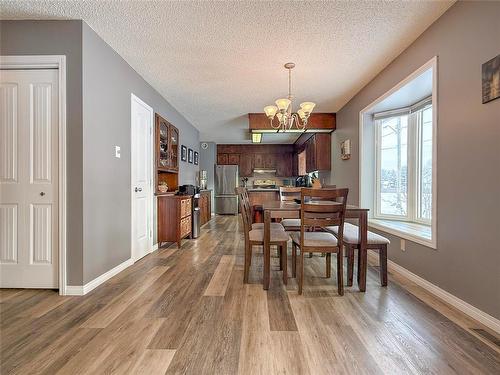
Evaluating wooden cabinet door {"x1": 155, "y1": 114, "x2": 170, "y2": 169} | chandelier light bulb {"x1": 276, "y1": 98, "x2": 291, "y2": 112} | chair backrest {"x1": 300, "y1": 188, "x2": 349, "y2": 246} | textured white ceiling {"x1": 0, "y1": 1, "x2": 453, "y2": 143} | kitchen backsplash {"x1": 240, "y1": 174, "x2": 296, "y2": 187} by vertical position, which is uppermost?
textured white ceiling {"x1": 0, "y1": 1, "x2": 453, "y2": 143}

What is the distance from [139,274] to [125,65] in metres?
2.46

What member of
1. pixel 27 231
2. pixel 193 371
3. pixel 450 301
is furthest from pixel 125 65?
pixel 450 301

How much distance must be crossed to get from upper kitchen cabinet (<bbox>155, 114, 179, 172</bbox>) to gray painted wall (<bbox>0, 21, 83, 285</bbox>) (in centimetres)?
164

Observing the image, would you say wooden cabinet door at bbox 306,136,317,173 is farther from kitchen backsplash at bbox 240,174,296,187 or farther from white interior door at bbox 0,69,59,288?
white interior door at bbox 0,69,59,288

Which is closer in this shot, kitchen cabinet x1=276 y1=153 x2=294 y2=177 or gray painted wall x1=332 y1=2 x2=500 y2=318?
gray painted wall x1=332 y1=2 x2=500 y2=318

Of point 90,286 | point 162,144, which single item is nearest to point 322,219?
point 90,286

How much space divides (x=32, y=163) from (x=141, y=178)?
4.12 ft

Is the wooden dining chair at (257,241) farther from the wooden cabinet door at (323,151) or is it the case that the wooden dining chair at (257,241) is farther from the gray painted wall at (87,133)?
the wooden cabinet door at (323,151)

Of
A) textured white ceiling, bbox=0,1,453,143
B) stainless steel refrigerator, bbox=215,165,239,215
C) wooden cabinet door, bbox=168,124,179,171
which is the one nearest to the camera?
textured white ceiling, bbox=0,1,453,143

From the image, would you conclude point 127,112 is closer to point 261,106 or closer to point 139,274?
point 139,274

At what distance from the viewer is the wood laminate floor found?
1.38 metres

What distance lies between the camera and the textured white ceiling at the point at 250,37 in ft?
6.83

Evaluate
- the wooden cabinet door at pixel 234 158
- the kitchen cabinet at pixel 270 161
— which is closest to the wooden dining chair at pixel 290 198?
the kitchen cabinet at pixel 270 161

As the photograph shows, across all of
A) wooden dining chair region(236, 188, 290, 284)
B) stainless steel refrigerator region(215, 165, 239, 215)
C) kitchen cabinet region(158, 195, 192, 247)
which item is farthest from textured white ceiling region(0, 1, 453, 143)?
stainless steel refrigerator region(215, 165, 239, 215)
